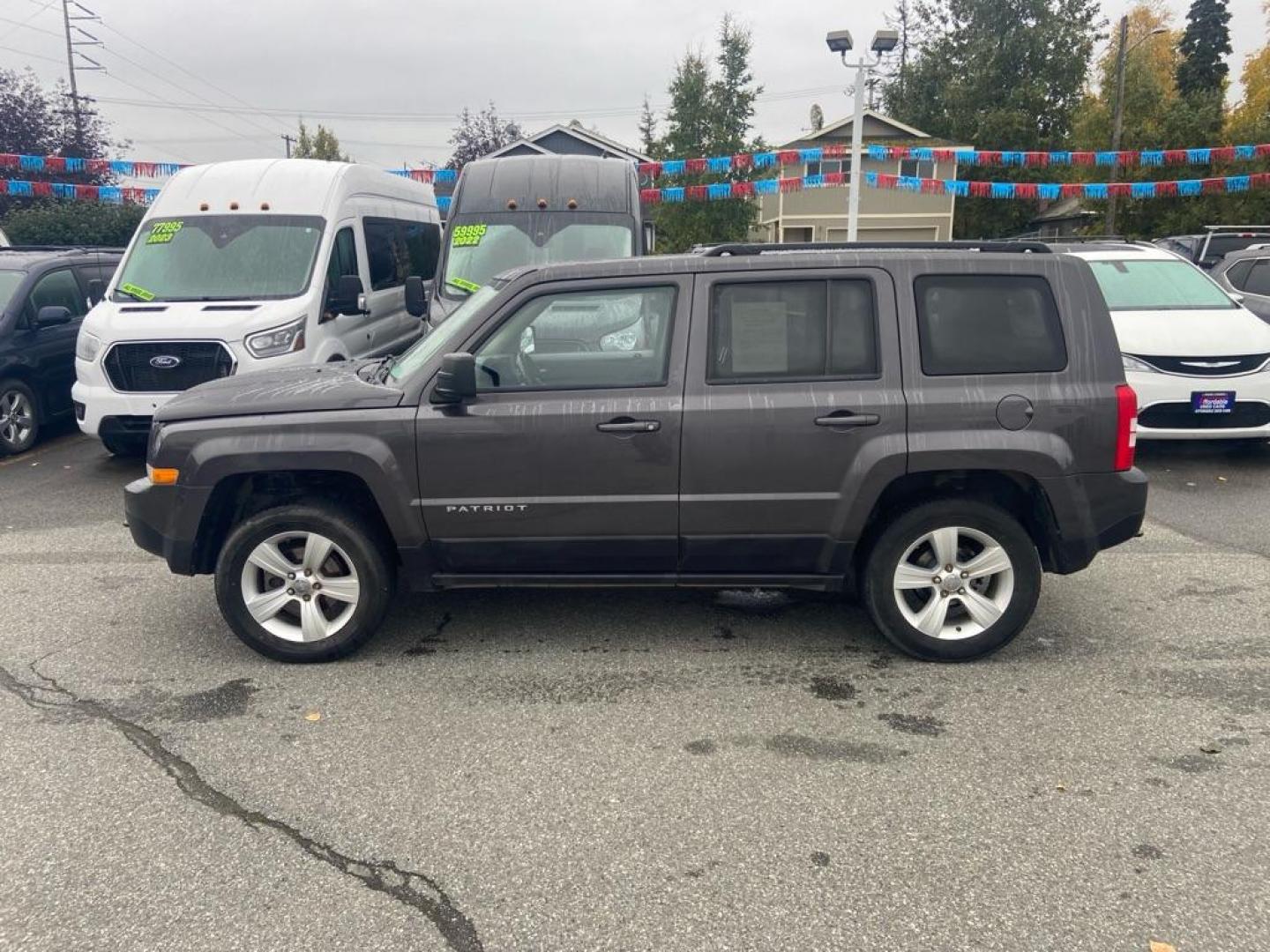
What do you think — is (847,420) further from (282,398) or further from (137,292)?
(137,292)

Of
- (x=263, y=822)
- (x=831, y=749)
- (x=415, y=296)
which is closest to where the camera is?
(x=263, y=822)

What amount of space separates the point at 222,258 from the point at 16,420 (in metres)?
2.78

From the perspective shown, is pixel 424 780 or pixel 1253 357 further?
pixel 1253 357

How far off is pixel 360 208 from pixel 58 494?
3802 millimetres

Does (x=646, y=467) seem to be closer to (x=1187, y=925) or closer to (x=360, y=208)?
(x=1187, y=925)

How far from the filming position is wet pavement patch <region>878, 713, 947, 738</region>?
3.66 m

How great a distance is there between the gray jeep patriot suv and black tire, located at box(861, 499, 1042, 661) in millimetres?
11

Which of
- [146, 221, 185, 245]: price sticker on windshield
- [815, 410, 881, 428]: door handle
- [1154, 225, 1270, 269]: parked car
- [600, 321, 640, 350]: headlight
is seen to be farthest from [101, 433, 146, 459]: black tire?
[1154, 225, 1270, 269]: parked car

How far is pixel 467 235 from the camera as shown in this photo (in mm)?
9109

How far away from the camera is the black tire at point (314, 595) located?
13.7ft

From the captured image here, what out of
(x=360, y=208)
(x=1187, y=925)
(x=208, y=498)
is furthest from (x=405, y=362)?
(x=360, y=208)

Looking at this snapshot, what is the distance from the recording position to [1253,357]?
7.68 meters

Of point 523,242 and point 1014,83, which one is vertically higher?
point 1014,83

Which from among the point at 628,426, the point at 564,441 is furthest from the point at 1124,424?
the point at 564,441
